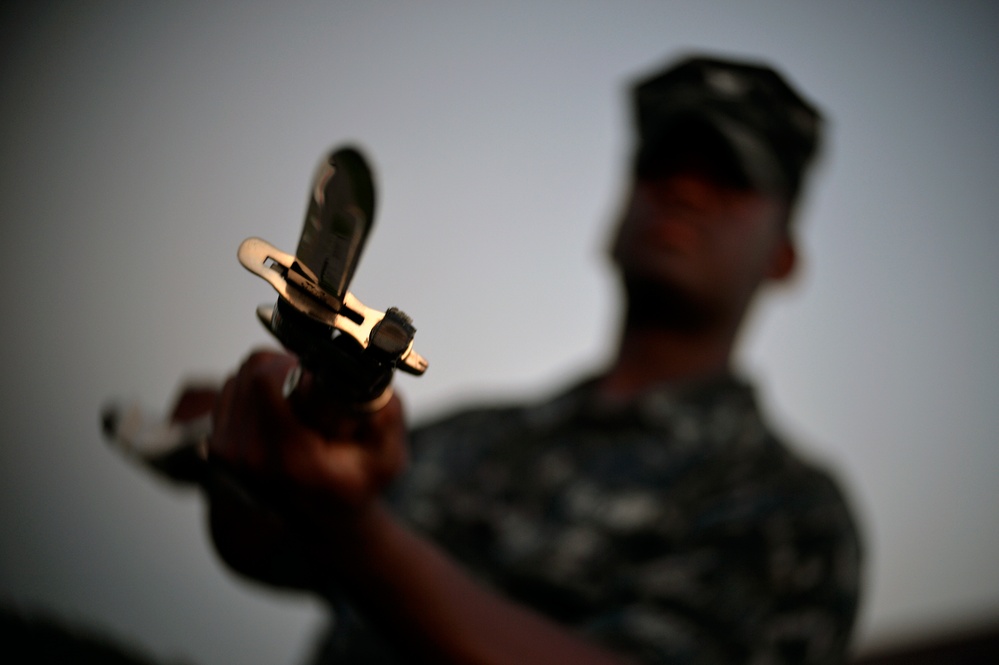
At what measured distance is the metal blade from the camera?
622 millimetres

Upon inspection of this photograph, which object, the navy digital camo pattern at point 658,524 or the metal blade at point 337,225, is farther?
the navy digital camo pattern at point 658,524

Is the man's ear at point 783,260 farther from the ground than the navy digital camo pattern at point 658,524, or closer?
farther from the ground

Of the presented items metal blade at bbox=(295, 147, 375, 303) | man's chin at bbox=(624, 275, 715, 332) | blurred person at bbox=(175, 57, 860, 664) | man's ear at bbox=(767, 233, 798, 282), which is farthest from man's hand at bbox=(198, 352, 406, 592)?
man's ear at bbox=(767, 233, 798, 282)

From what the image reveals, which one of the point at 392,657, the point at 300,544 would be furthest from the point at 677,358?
the point at 300,544

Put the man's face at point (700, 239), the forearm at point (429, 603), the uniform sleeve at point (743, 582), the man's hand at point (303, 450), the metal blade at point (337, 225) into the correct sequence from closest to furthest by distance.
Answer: the metal blade at point (337, 225) → the man's hand at point (303, 450) → the forearm at point (429, 603) → the uniform sleeve at point (743, 582) → the man's face at point (700, 239)

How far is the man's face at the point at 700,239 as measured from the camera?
6.41ft

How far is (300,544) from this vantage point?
0.90m

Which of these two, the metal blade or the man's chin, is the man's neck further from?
the metal blade

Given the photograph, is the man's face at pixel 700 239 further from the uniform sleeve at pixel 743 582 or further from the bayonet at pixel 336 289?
the bayonet at pixel 336 289

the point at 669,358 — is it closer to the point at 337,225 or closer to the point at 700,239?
the point at 700,239

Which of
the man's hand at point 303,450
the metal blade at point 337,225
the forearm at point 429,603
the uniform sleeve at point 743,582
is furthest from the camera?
the uniform sleeve at point 743,582

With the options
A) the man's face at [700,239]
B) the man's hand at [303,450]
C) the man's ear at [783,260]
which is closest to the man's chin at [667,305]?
the man's face at [700,239]

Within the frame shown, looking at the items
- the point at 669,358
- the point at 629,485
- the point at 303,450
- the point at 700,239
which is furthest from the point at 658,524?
the point at 303,450

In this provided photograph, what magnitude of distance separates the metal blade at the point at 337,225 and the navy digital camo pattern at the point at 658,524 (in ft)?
2.92
